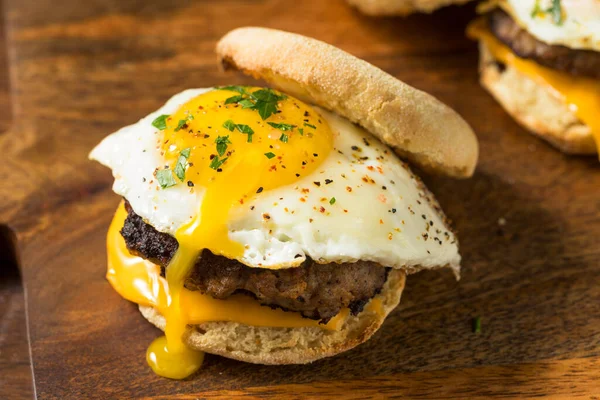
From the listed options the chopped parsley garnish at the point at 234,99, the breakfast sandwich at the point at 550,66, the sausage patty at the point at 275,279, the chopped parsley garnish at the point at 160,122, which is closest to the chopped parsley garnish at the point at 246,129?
the chopped parsley garnish at the point at 234,99

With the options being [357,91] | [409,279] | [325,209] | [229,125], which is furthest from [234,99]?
[409,279]

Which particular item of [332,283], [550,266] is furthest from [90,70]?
[550,266]

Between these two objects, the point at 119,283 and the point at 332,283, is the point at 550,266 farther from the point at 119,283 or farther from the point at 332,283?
the point at 119,283

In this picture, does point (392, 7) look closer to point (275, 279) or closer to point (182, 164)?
point (182, 164)

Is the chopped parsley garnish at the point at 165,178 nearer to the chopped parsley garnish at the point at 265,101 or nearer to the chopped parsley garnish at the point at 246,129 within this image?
the chopped parsley garnish at the point at 246,129

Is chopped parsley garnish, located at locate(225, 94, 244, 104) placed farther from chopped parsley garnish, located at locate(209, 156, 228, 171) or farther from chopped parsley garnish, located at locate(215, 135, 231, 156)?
chopped parsley garnish, located at locate(209, 156, 228, 171)

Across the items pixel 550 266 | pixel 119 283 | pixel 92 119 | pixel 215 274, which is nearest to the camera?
pixel 215 274
